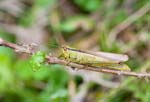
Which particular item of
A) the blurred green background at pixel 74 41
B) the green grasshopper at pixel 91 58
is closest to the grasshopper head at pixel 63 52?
the green grasshopper at pixel 91 58

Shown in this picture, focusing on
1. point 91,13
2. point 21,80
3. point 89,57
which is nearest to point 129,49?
point 91,13

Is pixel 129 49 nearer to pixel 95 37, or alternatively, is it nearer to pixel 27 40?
pixel 95 37

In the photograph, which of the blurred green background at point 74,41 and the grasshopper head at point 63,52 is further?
the blurred green background at point 74,41

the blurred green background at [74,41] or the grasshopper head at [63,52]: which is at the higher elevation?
the blurred green background at [74,41]

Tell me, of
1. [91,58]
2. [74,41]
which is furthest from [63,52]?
[74,41]

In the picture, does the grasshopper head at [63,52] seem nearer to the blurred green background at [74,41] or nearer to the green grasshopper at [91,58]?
the green grasshopper at [91,58]

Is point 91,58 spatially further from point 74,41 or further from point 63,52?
point 74,41
